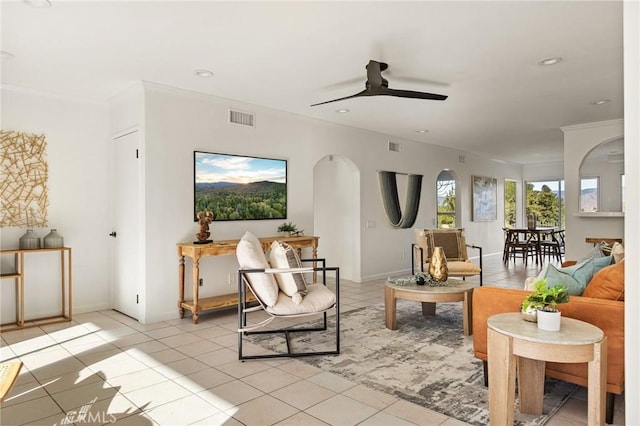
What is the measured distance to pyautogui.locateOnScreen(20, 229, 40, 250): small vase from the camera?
4305 mm

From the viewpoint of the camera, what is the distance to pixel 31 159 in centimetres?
451

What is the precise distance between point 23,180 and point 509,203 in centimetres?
1138

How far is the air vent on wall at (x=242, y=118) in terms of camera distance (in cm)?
506

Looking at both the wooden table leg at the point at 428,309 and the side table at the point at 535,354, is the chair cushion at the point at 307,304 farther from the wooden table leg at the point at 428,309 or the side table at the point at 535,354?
the wooden table leg at the point at 428,309

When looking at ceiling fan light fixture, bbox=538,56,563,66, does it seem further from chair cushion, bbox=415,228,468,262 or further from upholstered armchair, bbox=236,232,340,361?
chair cushion, bbox=415,228,468,262

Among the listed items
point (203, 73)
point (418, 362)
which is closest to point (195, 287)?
point (203, 73)

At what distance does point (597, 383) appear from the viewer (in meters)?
1.95

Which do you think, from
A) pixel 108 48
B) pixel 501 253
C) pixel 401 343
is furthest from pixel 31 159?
pixel 501 253

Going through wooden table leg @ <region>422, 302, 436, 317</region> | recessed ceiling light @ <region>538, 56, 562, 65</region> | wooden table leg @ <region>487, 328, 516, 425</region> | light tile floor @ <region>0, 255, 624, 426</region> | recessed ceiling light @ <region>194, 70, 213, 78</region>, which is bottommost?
light tile floor @ <region>0, 255, 624, 426</region>

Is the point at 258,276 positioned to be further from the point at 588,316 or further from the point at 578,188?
the point at 578,188

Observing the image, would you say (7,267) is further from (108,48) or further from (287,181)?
(287,181)

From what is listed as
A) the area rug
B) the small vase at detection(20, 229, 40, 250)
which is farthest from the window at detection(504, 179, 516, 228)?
the small vase at detection(20, 229, 40, 250)

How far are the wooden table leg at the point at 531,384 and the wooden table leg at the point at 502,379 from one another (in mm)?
341

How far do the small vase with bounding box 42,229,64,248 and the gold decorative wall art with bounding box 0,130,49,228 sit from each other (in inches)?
8.0
